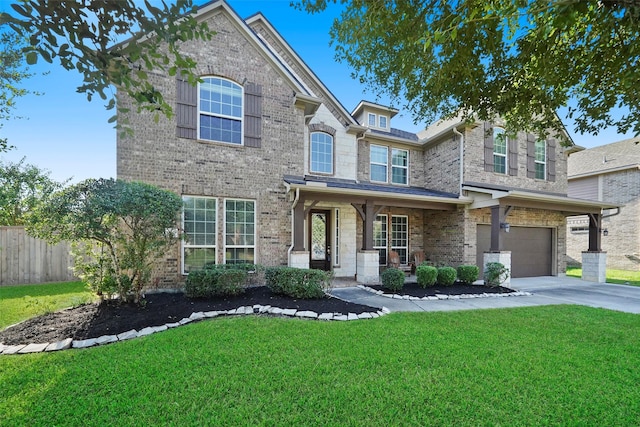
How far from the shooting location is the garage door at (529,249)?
12516mm

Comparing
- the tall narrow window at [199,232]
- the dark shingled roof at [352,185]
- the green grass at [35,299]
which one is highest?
Answer: the dark shingled roof at [352,185]

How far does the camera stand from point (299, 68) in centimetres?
1262

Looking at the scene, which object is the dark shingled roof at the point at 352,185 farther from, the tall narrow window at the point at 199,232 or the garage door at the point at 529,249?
the garage door at the point at 529,249

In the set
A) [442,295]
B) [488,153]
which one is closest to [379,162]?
[488,153]

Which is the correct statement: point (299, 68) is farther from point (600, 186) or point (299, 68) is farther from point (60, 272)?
point (600, 186)

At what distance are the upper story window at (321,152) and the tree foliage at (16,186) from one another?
13.2 m

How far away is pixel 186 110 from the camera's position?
8.32 m

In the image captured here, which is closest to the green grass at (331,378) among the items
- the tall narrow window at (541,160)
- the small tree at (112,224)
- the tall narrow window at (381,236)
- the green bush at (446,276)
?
the small tree at (112,224)

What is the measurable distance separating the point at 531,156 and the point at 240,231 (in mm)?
12842

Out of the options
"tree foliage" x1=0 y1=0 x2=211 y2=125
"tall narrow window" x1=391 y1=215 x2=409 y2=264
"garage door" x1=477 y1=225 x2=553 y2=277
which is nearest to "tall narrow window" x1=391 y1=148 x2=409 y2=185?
"tall narrow window" x1=391 y1=215 x2=409 y2=264

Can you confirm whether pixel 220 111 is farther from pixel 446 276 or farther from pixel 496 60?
pixel 446 276

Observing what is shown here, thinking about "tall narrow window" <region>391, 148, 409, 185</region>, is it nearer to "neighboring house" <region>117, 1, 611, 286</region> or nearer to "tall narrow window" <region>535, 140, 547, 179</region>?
"neighboring house" <region>117, 1, 611, 286</region>

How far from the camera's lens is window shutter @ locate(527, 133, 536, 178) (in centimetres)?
1291

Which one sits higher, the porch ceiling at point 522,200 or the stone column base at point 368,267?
the porch ceiling at point 522,200
